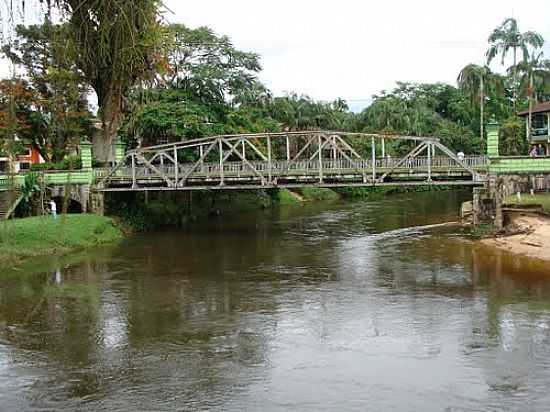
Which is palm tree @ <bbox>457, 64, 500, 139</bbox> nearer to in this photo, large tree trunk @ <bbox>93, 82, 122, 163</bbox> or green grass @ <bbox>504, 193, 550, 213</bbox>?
green grass @ <bbox>504, 193, 550, 213</bbox>

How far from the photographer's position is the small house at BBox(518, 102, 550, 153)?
5116cm

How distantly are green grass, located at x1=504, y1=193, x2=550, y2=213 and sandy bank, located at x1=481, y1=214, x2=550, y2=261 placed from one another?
1407 mm

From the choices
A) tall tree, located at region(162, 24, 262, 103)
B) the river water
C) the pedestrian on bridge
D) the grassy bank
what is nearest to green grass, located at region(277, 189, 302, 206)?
tall tree, located at region(162, 24, 262, 103)

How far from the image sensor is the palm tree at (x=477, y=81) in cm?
6378

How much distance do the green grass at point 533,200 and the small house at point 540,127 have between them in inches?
511

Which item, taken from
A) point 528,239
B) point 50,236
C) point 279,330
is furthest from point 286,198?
point 279,330

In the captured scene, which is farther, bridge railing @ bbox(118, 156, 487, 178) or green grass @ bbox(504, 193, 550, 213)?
green grass @ bbox(504, 193, 550, 213)

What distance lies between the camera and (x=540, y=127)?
176ft

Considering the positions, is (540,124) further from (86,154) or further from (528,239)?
(86,154)

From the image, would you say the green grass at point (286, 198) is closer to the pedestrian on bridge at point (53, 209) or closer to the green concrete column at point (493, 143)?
the pedestrian on bridge at point (53, 209)

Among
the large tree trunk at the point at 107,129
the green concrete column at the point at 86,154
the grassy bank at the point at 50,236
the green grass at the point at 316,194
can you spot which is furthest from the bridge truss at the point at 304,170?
the green grass at the point at 316,194

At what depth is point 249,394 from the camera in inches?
500

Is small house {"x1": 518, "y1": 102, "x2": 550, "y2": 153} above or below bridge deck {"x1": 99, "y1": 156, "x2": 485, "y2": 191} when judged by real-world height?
above

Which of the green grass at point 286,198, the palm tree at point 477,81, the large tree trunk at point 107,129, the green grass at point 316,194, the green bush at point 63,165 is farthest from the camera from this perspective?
the green grass at point 316,194
